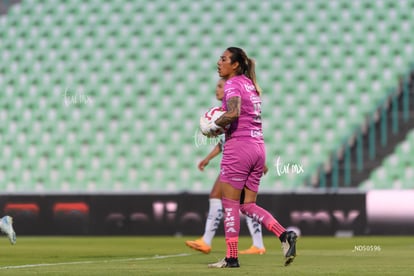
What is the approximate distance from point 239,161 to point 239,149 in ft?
0.30

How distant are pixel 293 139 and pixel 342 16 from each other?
352 cm

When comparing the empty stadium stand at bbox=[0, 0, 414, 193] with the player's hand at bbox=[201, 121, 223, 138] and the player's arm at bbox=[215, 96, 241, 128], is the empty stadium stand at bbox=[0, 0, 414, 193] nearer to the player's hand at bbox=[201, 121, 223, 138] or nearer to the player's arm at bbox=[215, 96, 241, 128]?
the player's hand at bbox=[201, 121, 223, 138]

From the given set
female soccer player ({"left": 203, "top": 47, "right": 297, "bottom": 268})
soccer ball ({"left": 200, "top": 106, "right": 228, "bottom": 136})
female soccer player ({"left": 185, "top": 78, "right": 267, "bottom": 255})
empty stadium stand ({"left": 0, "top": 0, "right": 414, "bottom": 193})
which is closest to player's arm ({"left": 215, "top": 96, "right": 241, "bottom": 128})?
female soccer player ({"left": 203, "top": 47, "right": 297, "bottom": 268})

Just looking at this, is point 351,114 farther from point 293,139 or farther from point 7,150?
point 7,150

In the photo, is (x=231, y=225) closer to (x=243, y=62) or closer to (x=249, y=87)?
(x=249, y=87)

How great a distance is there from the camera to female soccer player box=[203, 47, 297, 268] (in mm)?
7094

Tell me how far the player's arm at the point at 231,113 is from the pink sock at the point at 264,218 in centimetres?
70

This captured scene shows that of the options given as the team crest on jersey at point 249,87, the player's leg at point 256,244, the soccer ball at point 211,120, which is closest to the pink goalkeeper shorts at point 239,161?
the soccer ball at point 211,120

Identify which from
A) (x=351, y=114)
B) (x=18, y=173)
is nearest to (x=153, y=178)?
(x=18, y=173)

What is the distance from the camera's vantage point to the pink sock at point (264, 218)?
705 cm

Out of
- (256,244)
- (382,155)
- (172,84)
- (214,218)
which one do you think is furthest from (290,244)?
(172,84)

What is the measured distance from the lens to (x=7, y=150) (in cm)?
2166

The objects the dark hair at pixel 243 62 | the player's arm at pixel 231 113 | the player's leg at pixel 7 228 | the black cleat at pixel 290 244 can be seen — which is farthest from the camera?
the player's leg at pixel 7 228

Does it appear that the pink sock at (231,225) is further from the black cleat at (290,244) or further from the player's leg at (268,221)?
the black cleat at (290,244)
